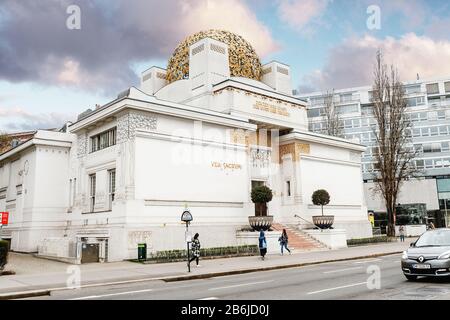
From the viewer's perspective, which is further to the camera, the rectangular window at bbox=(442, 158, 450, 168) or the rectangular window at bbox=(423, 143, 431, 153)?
the rectangular window at bbox=(423, 143, 431, 153)

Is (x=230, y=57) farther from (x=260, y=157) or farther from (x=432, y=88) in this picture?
(x=432, y=88)

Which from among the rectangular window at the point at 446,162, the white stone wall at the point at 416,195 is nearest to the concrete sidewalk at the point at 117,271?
the white stone wall at the point at 416,195

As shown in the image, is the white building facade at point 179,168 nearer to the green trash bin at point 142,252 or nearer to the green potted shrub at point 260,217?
the green trash bin at point 142,252

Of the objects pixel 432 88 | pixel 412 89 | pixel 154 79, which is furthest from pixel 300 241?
pixel 432 88

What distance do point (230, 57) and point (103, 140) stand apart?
45.1 ft

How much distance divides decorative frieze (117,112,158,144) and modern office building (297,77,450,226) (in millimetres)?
29711

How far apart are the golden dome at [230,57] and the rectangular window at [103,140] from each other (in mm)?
10481

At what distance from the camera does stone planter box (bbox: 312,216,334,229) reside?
30.1m

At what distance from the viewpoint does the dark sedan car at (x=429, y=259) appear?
1175 cm

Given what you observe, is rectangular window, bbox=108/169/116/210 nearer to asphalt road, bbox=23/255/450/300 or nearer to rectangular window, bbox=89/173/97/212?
rectangular window, bbox=89/173/97/212

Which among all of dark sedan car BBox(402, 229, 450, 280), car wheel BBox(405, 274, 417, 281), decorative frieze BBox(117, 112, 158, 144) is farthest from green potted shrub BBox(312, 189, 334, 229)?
car wheel BBox(405, 274, 417, 281)

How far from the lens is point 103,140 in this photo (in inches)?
1063

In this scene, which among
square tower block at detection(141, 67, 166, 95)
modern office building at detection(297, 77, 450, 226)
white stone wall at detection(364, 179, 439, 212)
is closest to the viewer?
square tower block at detection(141, 67, 166, 95)
